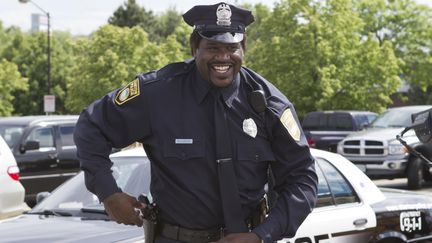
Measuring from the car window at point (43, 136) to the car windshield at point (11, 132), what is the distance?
214 millimetres

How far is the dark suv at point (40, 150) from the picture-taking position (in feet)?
39.4

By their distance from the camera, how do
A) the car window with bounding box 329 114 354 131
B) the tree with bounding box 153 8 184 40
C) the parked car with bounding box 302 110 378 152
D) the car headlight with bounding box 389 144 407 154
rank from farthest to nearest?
the tree with bounding box 153 8 184 40, the car window with bounding box 329 114 354 131, the parked car with bounding box 302 110 378 152, the car headlight with bounding box 389 144 407 154

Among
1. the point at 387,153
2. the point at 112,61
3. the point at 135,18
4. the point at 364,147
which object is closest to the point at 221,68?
the point at 387,153

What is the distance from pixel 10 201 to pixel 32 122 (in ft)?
10.8

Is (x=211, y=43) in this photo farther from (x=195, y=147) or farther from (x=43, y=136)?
(x=43, y=136)

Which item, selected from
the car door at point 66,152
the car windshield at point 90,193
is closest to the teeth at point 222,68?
the car windshield at point 90,193

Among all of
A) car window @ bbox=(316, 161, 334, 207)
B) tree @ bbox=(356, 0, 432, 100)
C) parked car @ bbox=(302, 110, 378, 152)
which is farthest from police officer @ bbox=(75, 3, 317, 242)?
tree @ bbox=(356, 0, 432, 100)

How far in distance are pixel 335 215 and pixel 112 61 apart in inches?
1534

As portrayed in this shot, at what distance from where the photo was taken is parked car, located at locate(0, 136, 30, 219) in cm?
910

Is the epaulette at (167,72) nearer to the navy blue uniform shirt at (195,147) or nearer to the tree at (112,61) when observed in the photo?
the navy blue uniform shirt at (195,147)

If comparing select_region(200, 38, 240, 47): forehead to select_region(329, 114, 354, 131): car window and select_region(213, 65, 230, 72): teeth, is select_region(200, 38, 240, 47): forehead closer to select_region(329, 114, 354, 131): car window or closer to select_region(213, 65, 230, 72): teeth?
select_region(213, 65, 230, 72): teeth

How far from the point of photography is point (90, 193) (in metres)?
5.64

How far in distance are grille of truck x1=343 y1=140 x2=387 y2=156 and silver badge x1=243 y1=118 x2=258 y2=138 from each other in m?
12.9

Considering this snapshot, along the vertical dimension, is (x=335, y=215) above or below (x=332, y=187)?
below
